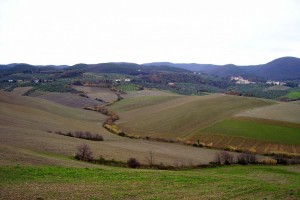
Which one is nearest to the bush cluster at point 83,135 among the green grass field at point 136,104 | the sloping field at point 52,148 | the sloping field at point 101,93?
the sloping field at point 52,148

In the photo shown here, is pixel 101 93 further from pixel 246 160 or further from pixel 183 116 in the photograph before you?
pixel 246 160

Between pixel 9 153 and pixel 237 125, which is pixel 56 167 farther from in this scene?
pixel 237 125

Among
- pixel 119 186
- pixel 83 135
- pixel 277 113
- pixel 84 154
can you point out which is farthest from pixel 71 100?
pixel 119 186

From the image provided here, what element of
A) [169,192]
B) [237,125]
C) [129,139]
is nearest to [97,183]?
[169,192]

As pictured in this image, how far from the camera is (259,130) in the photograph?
65.4m

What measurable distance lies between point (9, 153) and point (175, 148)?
101 feet

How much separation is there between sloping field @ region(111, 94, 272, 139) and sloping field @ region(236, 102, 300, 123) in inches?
142

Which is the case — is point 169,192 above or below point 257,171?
above

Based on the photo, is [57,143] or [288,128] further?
[288,128]

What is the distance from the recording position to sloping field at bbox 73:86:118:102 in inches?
5527

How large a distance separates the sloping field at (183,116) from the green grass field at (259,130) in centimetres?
367

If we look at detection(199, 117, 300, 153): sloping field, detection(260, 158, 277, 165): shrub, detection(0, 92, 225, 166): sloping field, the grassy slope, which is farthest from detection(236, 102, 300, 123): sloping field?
the grassy slope

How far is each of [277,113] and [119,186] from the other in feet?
209

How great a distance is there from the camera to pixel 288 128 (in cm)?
6612
